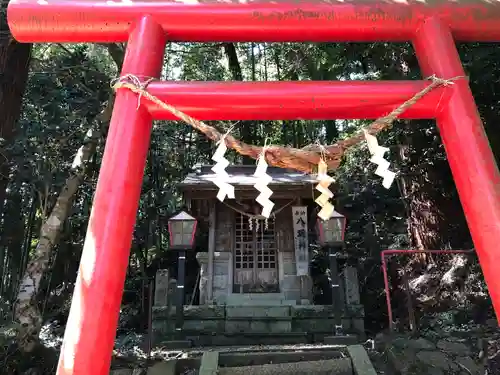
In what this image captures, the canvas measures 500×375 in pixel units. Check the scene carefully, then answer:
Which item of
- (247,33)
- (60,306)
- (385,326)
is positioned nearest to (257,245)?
(385,326)

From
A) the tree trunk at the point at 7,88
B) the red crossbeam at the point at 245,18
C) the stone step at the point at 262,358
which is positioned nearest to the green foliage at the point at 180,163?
the tree trunk at the point at 7,88

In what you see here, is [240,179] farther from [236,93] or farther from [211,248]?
[236,93]

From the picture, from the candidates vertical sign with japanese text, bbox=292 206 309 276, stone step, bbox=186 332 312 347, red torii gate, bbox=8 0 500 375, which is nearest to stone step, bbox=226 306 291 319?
stone step, bbox=186 332 312 347

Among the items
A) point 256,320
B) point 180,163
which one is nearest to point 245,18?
point 256,320

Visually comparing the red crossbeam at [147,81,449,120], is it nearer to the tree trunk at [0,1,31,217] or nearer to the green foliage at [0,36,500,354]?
the green foliage at [0,36,500,354]

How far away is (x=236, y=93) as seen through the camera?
231 centimetres

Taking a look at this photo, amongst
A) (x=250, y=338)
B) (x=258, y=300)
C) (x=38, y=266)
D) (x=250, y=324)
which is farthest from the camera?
(x=258, y=300)

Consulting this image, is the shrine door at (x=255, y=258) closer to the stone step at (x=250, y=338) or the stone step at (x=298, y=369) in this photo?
the stone step at (x=250, y=338)

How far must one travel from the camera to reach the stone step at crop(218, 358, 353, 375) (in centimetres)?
439

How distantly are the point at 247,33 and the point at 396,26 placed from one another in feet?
3.09

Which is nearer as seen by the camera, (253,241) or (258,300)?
(258,300)

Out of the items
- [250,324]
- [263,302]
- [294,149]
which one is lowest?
[250,324]

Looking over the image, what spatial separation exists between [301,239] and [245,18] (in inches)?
285

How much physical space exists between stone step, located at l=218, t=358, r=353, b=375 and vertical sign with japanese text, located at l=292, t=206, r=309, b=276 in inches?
177
